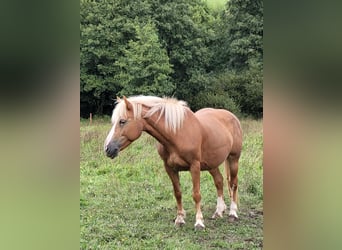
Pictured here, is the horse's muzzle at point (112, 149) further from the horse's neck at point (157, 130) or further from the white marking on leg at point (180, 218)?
the white marking on leg at point (180, 218)

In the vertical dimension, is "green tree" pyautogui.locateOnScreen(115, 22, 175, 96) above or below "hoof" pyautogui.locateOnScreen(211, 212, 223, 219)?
above

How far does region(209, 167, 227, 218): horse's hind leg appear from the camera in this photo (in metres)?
2.22

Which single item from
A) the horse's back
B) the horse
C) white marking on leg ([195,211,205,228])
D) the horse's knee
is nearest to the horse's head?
the horse

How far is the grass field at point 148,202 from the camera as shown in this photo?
1.88 metres

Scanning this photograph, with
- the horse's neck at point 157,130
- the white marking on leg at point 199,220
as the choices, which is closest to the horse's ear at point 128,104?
the horse's neck at point 157,130

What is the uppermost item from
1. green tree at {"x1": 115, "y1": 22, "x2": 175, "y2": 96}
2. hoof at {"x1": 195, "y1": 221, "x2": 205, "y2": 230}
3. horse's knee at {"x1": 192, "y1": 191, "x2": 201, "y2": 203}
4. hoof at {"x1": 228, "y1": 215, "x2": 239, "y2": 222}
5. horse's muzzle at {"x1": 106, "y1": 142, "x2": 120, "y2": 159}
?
green tree at {"x1": 115, "y1": 22, "x2": 175, "y2": 96}

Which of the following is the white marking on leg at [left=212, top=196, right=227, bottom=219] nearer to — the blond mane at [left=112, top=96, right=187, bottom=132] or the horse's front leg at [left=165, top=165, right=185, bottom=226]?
the horse's front leg at [left=165, top=165, right=185, bottom=226]

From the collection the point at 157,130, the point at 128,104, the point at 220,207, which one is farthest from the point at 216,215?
the point at 128,104

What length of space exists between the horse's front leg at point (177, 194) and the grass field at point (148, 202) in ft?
0.13

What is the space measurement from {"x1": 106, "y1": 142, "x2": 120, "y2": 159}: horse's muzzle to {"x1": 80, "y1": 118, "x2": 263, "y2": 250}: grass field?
0.14 ft

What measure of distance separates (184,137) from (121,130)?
42 cm
